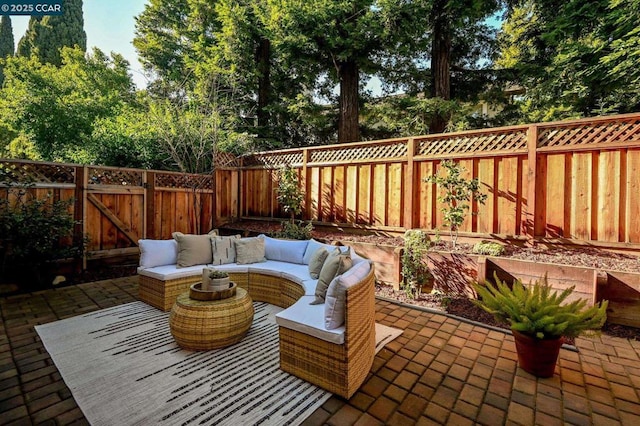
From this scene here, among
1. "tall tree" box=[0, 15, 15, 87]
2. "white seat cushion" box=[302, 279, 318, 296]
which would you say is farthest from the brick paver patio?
"tall tree" box=[0, 15, 15, 87]

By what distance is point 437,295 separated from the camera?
3.86 metres

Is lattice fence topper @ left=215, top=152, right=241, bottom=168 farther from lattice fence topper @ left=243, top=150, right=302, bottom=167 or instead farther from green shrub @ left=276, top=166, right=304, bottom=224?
green shrub @ left=276, top=166, right=304, bottom=224

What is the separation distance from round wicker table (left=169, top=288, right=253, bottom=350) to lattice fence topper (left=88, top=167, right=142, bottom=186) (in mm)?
3914

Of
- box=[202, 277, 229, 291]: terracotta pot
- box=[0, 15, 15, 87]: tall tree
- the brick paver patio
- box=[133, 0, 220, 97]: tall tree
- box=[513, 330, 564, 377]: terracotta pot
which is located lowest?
the brick paver patio

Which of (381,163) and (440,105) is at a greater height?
(440,105)

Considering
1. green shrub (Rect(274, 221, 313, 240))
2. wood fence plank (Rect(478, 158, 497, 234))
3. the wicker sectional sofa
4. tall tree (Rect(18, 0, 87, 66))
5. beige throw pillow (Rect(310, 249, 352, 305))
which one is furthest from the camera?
tall tree (Rect(18, 0, 87, 66))

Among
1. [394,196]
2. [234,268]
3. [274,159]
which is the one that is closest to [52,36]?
[274,159]

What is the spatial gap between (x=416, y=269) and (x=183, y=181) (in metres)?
5.25

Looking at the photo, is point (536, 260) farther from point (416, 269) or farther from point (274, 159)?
point (274, 159)

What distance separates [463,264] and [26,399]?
4.40 meters

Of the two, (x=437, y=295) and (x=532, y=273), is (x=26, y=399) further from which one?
(x=532, y=273)

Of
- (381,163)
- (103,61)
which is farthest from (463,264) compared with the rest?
(103,61)

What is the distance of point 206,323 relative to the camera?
8.02ft

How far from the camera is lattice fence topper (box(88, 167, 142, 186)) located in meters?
4.96
